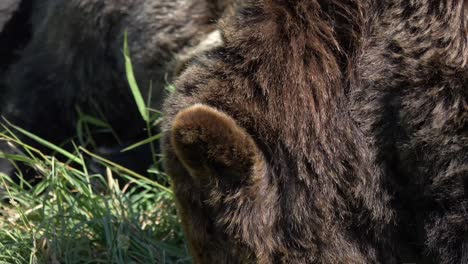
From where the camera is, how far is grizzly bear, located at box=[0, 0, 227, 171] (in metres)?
5.53

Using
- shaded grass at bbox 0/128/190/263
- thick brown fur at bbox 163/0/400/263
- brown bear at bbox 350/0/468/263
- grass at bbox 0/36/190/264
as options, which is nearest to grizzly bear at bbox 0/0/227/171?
grass at bbox 0/36/190/264

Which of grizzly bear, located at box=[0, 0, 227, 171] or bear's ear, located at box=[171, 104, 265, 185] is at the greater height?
→ bear's ear, located at box=[171, 104, 265, 185]

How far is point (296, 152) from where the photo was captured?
3119mm

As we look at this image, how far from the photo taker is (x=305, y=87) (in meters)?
3.13

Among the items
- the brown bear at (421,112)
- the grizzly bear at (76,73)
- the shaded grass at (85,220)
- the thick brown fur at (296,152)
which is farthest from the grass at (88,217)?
the brown bear at (421,112)

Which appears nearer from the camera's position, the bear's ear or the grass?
the bear's ear

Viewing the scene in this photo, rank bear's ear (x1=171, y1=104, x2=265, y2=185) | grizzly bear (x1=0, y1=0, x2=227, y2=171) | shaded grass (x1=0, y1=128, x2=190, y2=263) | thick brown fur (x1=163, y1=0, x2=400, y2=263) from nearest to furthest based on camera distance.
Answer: bear's ear (x1=171, y1=104, x2=265, y2=185), thick brown fur (x1=163, y1=0, x2=400, y2=263), shaded grass (x1=0, y1=128, x2=190, y2=263), grizzly bear (x1=0, y1=0, x2=227, y2=171)

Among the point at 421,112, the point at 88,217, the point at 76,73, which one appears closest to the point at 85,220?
the point at 88,217

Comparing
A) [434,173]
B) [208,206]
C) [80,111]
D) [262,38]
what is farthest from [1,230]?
[434,173]

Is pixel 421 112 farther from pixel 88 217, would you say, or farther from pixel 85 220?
pixel 88 217

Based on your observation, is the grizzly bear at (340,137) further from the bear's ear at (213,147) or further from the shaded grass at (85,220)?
the shaded grass at (85,220)

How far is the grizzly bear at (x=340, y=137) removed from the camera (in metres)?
3.05

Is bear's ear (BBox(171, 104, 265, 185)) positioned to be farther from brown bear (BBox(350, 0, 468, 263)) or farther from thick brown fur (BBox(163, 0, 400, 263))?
brown bear (BBox(350, 0, 468, 263))

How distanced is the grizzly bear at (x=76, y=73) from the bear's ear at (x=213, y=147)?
2.40 meters
